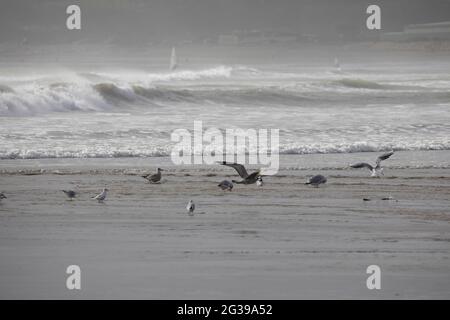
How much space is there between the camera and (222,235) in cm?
744

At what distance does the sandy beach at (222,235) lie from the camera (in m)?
6.02

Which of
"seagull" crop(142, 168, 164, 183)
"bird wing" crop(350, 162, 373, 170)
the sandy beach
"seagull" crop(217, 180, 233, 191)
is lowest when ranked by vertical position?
the sandy beach

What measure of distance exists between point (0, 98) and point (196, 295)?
13.0 m

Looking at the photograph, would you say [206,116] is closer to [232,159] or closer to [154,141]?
[154,141]

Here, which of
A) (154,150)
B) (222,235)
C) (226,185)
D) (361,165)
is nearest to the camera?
(222,235)

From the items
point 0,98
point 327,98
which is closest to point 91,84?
point 0,98

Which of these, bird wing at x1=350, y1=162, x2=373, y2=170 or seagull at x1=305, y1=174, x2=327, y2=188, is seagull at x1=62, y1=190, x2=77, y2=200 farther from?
bird wing at x1=350, y1=162, x2=373, y2=170

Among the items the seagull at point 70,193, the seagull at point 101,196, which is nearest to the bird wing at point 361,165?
the seagull at point 101,196

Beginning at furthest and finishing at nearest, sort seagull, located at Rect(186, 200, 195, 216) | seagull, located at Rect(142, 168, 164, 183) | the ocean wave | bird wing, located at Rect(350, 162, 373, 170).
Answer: the ocean wave → bird wing, located at Rect(350, 162, 373, 170) → seagull, located at Rect(142, 168, 164, 183) → seagull, located at Rect(186, 200, 195, 216)

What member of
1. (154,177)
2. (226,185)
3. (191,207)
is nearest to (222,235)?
(191,207)

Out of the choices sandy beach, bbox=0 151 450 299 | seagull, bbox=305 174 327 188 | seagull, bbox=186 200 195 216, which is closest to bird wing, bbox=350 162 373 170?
sandy beach, bbox=0 151 450 299

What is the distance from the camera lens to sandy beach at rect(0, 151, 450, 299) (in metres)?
6.02

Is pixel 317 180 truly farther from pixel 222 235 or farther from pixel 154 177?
pixel 222 235

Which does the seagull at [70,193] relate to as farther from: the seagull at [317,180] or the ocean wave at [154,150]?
the ocean wave at [154,150]
